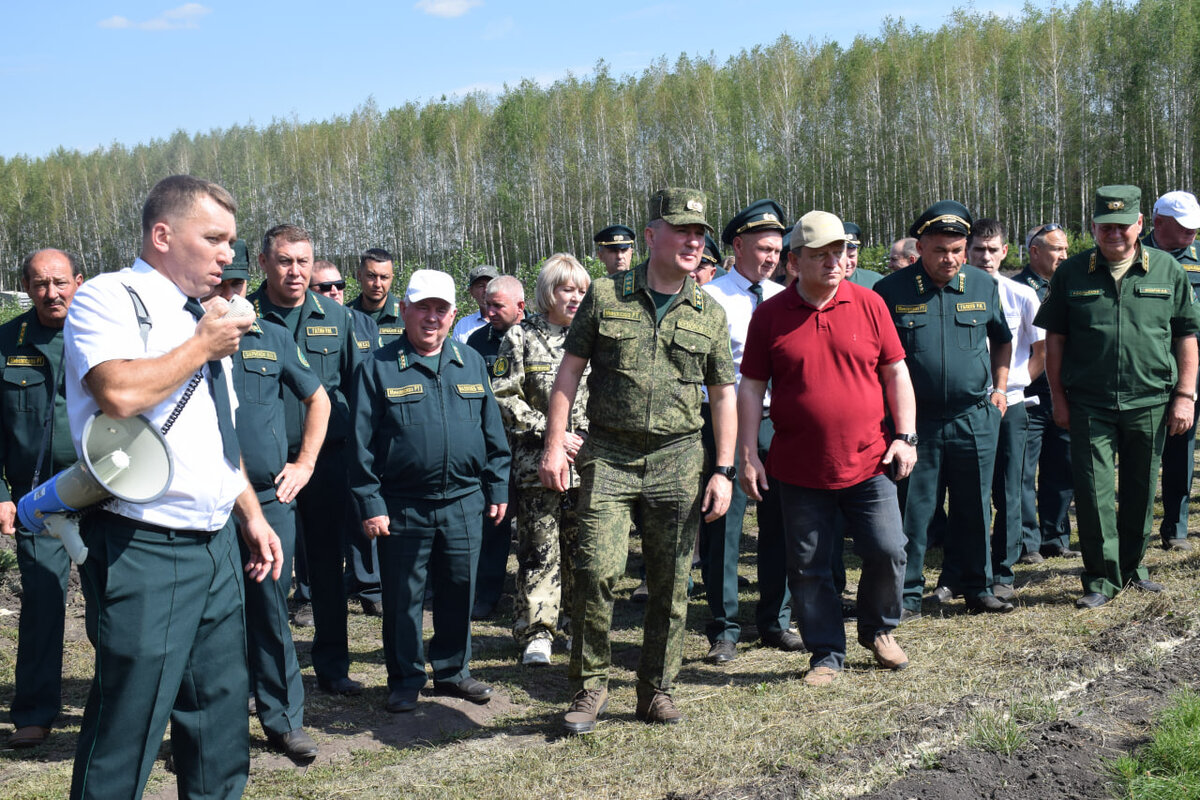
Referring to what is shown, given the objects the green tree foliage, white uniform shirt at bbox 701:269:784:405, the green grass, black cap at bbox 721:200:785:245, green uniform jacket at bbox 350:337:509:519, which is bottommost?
the green grass

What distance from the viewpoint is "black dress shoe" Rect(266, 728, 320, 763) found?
172 inches

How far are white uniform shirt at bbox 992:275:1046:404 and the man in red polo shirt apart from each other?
228 cm

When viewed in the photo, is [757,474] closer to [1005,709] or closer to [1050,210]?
[1005,709]

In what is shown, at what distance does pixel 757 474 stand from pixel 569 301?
1.56 m

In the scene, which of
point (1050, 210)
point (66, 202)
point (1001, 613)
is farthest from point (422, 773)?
point (66, 202)

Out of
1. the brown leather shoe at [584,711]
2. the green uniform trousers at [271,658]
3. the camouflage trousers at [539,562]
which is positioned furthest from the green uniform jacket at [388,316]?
the brown leather shoe at [584,711]

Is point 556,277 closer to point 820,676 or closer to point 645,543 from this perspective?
point 645,543

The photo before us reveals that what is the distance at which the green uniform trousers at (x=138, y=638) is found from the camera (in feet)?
9.07

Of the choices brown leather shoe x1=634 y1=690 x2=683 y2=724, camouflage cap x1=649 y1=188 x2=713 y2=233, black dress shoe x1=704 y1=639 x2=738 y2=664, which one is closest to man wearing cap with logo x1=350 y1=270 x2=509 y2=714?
brown leather shoe x1=634 y1=690 x2=683 y2=724

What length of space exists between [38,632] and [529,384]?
9.08ft

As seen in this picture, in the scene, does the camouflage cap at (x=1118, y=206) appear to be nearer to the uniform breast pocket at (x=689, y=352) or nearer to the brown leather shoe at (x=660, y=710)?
the uniform breast pocket at (x=689, y=352)

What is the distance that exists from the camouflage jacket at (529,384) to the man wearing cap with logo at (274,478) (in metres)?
1.36

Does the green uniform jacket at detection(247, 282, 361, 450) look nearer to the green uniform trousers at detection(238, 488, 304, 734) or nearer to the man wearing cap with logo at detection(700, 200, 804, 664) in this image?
the green uniform trousers at detection(238, 488, 304, 734)

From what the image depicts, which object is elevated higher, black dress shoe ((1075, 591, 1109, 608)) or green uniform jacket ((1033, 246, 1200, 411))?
green uniform jacket ((1033, 246, 1200, 411))
